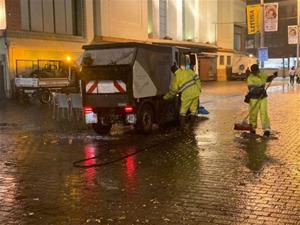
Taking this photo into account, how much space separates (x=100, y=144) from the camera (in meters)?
11.3

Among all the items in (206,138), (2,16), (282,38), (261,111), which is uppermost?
(282,38)

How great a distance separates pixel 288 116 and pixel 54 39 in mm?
18445

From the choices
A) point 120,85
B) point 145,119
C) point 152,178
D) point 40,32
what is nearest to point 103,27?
point 40,32

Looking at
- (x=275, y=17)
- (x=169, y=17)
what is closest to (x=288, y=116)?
(x=275, y=17)

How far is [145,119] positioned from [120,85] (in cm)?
116

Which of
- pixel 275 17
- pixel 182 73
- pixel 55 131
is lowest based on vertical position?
pixel 55 131

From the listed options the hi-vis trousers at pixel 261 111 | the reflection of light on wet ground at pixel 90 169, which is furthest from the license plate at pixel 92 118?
the hi-vis trousers at pixel 261 111

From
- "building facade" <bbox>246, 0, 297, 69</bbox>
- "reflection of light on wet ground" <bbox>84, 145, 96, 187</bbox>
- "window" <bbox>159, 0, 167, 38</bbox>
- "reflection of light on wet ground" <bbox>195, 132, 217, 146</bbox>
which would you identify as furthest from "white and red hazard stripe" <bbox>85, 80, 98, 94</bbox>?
"building facade" <bbox>246, 0, 297, 69</bbox>

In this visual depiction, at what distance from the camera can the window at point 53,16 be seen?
94.8ft

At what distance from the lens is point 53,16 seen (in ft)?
102

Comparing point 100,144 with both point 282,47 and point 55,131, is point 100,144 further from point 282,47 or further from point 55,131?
point 282,47

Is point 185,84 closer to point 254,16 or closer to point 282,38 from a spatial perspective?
point 254,16

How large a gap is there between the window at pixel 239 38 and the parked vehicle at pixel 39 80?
122 feet

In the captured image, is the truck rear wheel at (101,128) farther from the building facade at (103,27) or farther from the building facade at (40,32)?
the building facade at (40,32)
